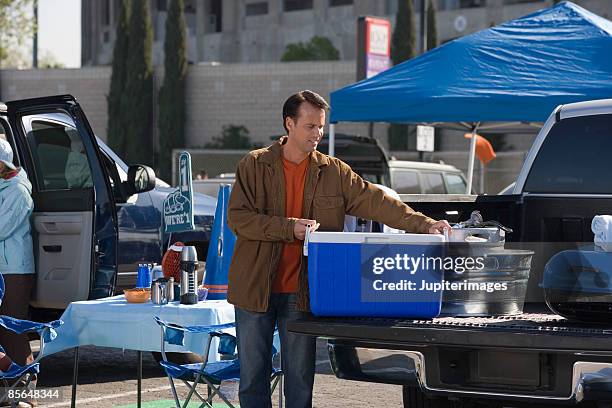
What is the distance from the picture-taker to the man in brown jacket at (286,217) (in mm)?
5691

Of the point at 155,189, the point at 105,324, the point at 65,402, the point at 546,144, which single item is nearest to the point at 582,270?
the point at 546,144

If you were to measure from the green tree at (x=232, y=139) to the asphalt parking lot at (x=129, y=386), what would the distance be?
130 ft

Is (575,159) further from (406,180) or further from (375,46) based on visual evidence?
(375,46)

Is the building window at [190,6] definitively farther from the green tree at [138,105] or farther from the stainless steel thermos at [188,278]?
the stainless steel thermos at [188,278]

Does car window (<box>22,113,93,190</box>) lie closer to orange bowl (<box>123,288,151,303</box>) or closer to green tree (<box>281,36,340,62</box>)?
orange bowl (<box>123,288,151,303</box>)

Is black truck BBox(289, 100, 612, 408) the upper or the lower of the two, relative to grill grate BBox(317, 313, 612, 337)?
lower

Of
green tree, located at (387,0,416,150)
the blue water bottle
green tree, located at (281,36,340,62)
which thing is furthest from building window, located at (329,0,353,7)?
the blue water bottle

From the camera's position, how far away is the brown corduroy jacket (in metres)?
5.66

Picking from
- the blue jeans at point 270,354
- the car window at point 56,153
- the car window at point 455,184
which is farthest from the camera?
the car window at point 455,184

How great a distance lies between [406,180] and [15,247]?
12660 mm

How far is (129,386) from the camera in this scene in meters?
9.17

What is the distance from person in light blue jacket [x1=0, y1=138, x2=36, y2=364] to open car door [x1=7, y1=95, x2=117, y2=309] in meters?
0.39

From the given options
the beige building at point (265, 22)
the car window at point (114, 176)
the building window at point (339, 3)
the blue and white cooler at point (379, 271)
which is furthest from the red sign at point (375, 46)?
the building window at point (339, 3)

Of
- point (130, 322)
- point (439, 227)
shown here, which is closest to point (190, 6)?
point (130, 322)
